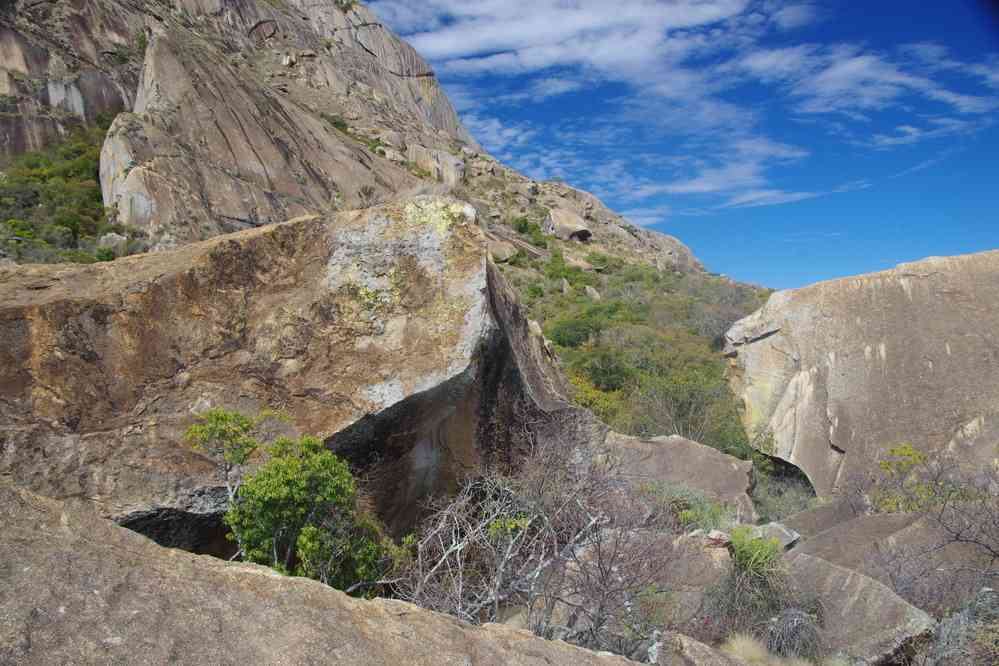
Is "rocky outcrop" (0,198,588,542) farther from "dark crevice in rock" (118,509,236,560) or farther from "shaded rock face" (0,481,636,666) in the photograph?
"shaded rock face" (0,481,636,666)

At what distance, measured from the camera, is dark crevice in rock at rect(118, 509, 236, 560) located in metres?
4.84

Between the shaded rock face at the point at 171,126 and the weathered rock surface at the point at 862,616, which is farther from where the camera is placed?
the shaded rock face at the point at 171,126

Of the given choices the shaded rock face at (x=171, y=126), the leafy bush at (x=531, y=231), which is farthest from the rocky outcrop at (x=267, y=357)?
the leafy bush at (x=531, y=231)

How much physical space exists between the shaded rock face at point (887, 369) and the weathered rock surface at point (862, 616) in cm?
770

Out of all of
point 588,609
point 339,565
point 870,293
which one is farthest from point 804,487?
point 339,565

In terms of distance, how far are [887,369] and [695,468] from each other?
5.64 m

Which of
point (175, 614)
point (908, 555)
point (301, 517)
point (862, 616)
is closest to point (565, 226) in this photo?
point (908, 555)

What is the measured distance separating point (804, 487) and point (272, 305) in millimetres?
12897

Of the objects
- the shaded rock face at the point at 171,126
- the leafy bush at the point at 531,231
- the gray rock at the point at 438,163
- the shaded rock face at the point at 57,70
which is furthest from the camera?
the gray rock at the point at 438,163

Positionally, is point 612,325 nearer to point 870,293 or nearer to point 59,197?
point 870,293

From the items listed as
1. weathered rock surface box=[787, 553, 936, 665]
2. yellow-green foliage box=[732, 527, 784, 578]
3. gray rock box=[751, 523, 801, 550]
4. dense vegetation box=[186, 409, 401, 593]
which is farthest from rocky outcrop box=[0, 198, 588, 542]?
gray rock box=[751, 523, 801, 550]

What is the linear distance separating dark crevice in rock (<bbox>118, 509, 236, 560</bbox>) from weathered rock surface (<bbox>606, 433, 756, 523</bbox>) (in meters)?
5.99

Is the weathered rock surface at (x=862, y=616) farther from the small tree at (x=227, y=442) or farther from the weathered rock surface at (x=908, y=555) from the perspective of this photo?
the small tree at (x=227, y=442)

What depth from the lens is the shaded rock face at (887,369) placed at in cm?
1258
